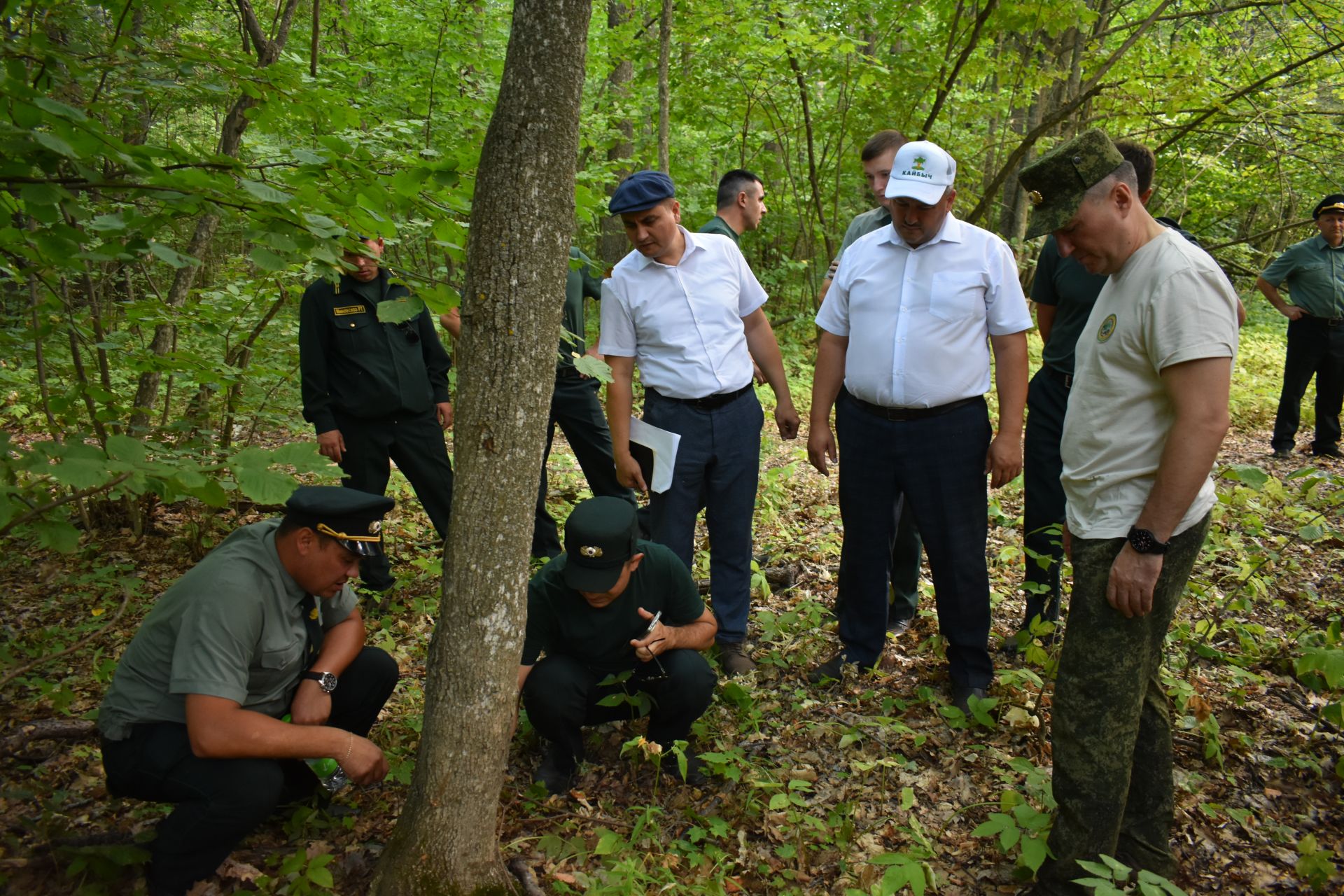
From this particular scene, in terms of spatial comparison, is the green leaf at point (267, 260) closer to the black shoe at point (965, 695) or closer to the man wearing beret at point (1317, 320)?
the black shoe at point (965, 695)

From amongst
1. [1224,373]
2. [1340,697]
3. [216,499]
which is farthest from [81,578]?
[1340,697]

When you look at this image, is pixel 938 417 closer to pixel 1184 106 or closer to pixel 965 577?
pixel 965 577

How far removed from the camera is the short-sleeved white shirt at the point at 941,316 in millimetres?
3270

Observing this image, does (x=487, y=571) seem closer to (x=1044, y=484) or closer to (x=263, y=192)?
(x=263, y=192)

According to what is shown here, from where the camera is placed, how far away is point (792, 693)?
3.72 metres

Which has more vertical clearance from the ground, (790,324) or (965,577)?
(790,324)

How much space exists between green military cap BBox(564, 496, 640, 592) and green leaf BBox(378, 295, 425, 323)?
3.21 feet

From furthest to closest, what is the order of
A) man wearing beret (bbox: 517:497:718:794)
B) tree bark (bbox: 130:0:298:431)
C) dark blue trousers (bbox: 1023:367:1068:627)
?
tree bark (bbox: 130:0:298:431) → dark blue trousers (bbox: 1023:367:1068:627) → man wearing beret (bbox: 517:497:718:794)

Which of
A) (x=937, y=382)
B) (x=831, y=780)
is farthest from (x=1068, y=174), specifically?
(x=831, y=780)

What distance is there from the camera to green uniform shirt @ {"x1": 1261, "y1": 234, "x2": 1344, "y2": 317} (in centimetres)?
679

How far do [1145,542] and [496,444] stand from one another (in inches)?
69.8

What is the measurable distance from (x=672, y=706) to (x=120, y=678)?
191cm

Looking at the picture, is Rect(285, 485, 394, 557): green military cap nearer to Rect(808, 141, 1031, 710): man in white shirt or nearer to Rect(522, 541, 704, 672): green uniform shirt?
Rect(522, 541, 704, 672): green uniform shirt

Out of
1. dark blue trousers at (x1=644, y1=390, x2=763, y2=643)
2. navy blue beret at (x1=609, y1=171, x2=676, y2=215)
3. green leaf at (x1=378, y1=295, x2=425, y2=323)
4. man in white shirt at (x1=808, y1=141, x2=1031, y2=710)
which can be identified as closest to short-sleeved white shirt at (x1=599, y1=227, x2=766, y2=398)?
dark blue trousers at (x1=644, y1=390, x2=763, y2=643)
